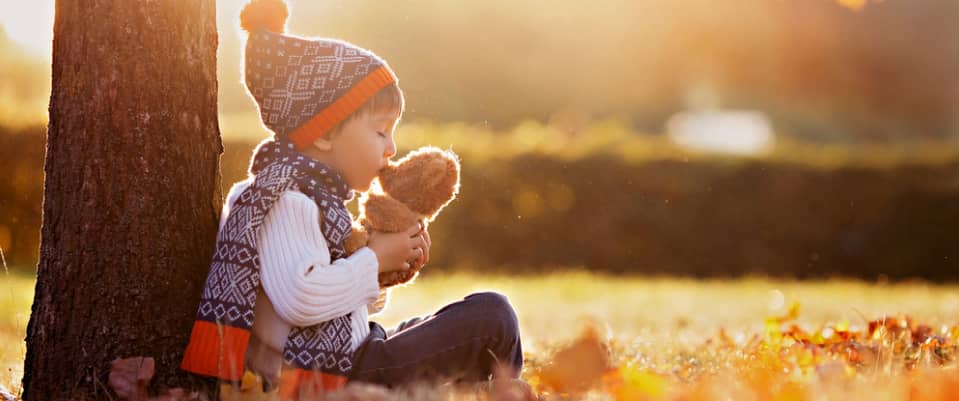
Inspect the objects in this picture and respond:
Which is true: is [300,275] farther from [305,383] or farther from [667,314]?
[667,314]

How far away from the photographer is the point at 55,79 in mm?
3172

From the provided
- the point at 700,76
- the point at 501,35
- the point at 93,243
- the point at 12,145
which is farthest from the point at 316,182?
the point at 700,76

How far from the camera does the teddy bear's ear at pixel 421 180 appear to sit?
130 inches

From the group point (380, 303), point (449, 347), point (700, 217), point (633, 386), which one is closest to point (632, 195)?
Answer: point (700, 217)

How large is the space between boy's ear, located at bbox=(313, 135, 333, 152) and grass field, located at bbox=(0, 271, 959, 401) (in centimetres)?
93

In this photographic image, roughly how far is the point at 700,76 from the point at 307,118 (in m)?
30.0

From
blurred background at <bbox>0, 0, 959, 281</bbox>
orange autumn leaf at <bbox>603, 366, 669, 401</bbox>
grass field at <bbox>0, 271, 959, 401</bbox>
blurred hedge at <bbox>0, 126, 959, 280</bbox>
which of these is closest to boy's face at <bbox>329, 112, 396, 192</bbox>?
grass field at <bbox>0, 271, 959, 401</bbox>

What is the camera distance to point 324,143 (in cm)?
319

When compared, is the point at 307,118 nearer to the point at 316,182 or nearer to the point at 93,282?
the point at 316,182

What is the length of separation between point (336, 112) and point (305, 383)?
2.58 feet

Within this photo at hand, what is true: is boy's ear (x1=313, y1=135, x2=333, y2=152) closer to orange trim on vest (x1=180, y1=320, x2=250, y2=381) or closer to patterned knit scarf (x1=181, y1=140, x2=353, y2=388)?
patterned knit scarf (x1=181, y1=140, x2=353, y2=388)

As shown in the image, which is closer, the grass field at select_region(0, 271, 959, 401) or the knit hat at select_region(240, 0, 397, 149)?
the knit hat at select_region(240, 0, 397, 149)

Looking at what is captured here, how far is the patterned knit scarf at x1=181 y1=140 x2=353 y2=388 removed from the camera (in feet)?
9.85

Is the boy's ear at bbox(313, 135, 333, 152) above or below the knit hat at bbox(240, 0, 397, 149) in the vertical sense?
below
